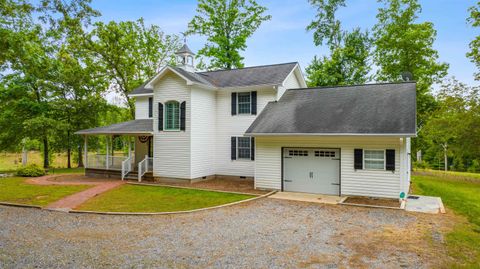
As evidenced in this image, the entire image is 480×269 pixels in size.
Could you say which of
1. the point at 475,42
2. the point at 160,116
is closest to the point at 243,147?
the point at 160,116

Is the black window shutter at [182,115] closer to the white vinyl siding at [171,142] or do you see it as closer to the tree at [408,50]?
the white vinyl siding at [171,142]

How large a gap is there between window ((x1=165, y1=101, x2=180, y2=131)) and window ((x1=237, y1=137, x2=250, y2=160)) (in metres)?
3.76

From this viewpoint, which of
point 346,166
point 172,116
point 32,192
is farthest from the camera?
point 172,116

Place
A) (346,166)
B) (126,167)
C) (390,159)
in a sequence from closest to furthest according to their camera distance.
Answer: (390,159)
(346,166)
(126,167)

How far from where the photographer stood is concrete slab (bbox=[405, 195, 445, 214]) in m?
11.1

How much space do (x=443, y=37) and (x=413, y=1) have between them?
169 inches

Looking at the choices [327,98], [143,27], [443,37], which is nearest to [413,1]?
[443,37]

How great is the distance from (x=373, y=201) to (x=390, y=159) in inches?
72.9

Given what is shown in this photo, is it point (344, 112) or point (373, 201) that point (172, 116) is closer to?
point (344, 112)

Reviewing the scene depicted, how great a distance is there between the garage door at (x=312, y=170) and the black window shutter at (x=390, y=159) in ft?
6.51

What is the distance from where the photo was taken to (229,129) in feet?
60.0

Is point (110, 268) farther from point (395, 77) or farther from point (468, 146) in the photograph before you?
point (395, 77)

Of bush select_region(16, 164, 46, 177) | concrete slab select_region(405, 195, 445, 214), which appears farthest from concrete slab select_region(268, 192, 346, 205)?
bush select_region(16, 164, 46, 177)

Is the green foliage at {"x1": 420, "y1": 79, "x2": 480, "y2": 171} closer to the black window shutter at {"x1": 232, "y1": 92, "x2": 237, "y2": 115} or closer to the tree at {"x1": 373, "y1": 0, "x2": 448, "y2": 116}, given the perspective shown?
the tree at {"x1": 373, "y1": 0, "x2": 448, "y2": 116}
